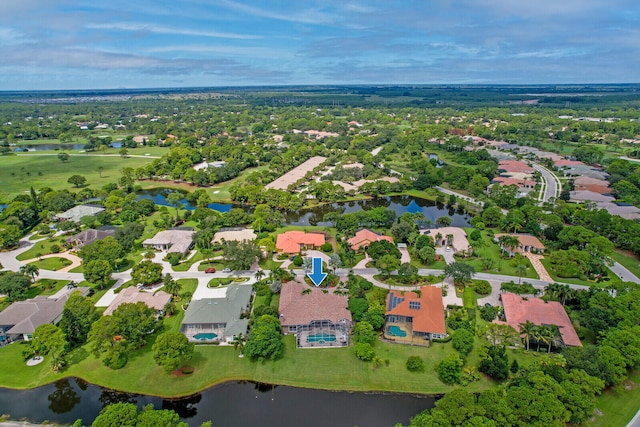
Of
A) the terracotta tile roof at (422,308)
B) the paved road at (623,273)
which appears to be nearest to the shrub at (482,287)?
the terracotta tile roof at (422,308)

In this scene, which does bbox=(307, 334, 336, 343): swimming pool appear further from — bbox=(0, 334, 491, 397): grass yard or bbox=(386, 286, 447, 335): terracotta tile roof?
bbox=(386, 286, 447, 335): terracotta tile roof

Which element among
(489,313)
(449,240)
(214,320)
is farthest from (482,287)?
(214,320)

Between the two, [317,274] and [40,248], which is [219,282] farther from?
[40,248]

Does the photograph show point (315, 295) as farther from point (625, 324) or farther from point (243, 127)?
point (243, 127)

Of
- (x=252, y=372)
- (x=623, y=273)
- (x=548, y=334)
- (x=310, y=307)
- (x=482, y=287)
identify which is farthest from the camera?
(x=623, y=273)

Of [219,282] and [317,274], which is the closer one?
[317,274]

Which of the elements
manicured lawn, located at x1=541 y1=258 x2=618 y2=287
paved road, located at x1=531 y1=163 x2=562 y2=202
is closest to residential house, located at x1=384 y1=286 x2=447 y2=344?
manicured lawn, located at x1=541 y1=258 x2=618 y2=287

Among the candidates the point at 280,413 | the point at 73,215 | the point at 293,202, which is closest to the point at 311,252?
the point at 293,202
